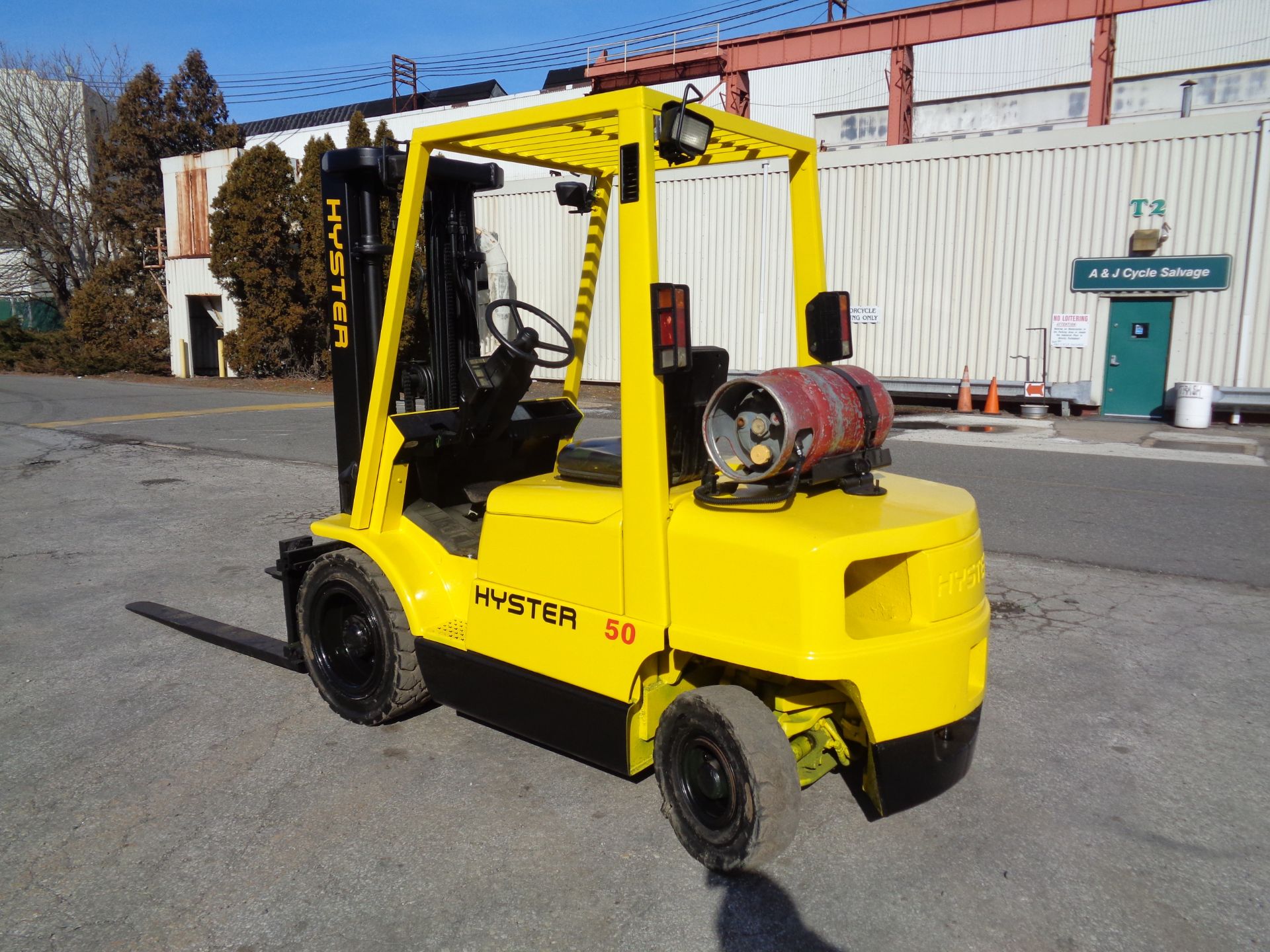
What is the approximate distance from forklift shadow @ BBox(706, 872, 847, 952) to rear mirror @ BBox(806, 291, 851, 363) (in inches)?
78.5

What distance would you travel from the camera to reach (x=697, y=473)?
3641 mm

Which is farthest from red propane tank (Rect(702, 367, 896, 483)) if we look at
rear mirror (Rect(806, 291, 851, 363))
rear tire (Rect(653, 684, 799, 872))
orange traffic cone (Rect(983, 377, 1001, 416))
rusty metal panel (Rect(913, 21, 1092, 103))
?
rusty metal panel (Rect(913, 21, 1092, 103))

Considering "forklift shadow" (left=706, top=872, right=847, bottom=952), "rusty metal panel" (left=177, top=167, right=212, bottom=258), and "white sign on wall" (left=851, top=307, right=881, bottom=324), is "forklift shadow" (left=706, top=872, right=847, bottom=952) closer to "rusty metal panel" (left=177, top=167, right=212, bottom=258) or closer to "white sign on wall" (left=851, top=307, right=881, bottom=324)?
"white sign on wall" (left=851, top=307, right=881, bottom=324)

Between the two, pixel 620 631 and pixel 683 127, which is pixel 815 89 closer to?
pixel 683 127

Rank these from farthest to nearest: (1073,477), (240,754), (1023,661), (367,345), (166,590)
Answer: (1073,477) → (166,590) → (1023,661) → (367,345) → (240,754)

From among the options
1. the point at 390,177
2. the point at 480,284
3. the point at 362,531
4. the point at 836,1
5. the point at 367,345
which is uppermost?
the point at 836,1

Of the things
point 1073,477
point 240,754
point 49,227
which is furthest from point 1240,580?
point 49,227

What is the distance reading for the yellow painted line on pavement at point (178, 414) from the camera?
1616 centimetres

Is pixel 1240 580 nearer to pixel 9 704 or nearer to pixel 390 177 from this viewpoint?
pixel 390 177

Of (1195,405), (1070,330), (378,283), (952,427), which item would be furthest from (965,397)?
(378,283)

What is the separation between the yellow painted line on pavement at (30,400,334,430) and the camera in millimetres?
16156

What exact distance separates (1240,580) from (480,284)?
570cm

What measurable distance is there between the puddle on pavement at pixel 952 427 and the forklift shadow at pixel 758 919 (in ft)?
42.0

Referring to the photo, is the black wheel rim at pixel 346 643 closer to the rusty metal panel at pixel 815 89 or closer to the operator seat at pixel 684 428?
the operator seat at pixel 684 428
